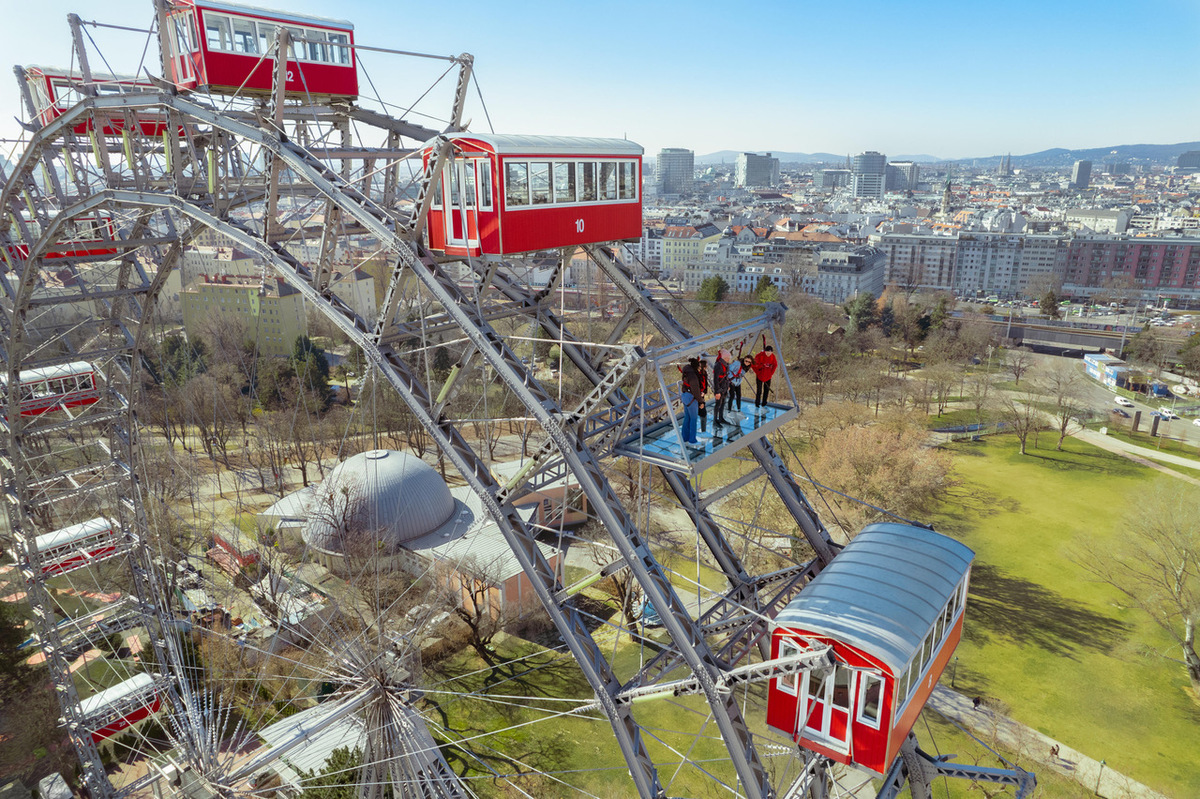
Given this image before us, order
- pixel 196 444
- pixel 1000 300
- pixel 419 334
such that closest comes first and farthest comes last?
pixel 419 334 < pixel 196 444 < pixel 1000 300

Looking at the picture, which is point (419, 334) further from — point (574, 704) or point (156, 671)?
point (156, 671)

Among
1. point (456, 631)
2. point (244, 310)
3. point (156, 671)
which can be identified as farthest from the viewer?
point (244, 310)

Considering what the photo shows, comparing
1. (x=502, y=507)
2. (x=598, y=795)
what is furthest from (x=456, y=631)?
(x=502, y=507)

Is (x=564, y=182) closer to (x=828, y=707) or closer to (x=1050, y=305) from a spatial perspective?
(x=828, y=707)

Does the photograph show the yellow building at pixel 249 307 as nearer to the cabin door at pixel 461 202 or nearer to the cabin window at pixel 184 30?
the cabin window at pixel 184 30

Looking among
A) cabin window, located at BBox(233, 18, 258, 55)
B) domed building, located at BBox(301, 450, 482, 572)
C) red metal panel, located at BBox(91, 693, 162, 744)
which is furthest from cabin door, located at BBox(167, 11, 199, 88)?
domed building, located at BBox(301, 450, 482, 572)

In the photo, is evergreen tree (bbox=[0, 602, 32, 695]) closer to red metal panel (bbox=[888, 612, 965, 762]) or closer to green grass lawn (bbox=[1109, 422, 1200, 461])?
red metal panel (bbox=[888, 612, 965, 762])

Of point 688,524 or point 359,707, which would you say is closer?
point 359,707
